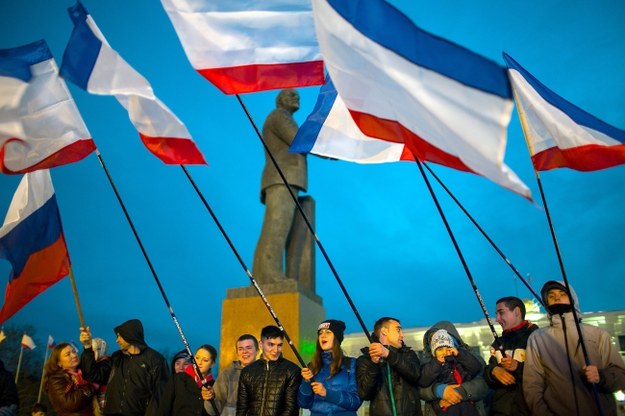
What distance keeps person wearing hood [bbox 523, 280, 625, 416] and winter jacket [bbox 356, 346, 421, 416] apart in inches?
37.4

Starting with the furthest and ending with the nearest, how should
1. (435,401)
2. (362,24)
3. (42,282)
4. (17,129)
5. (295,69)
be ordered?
(42,282)
(17,129)
(295,69)
(435,401)
(362,24)

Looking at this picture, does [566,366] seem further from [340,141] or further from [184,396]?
[184,396]

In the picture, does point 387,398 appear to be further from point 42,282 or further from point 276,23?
point 42,282

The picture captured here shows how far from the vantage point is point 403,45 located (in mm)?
4316

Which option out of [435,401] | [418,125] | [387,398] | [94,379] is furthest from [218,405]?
[418,125]

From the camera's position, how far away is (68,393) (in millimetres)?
6191

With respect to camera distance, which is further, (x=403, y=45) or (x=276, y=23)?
(x=276, y=23)

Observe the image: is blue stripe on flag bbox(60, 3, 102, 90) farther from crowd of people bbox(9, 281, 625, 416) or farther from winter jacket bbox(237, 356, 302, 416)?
winter jacket bbox(237, 356, 302, 416)

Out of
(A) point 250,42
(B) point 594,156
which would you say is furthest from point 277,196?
A: (B) point 594,156

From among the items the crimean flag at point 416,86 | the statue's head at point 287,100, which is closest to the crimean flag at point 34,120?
the crimean flag at point 416,86

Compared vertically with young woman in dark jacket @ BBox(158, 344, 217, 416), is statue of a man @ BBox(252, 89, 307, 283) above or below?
above

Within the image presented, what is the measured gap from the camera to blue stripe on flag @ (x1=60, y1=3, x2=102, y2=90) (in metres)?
5.66

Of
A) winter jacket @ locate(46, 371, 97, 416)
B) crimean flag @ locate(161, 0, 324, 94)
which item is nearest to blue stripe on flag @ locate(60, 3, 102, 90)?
crimean flag @ locate(161, 0, 324, 94)

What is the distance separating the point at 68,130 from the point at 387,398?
14.1 ft
